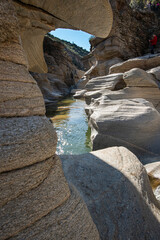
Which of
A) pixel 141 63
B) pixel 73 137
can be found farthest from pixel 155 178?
pixel 141 63

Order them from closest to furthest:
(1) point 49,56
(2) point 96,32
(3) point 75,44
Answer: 1. (2) point 96,32
2. (1) point 49,56
3. (3) point 75,44

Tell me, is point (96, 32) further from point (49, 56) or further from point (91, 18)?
point (49, 56)

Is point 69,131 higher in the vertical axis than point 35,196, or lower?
lower

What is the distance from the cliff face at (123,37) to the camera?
11.2 meters

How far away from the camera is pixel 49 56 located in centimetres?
1758

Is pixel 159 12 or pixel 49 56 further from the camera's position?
pixel 49 56

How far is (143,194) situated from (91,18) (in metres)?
2.78

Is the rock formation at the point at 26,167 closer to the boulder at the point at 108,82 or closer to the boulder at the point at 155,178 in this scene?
the boulder at the point at 155,178

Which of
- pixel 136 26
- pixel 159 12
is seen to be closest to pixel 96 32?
pixel 136 26

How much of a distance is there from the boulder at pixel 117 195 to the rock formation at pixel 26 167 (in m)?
0.33

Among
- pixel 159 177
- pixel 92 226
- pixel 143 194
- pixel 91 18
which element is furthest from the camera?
pixel 91 18

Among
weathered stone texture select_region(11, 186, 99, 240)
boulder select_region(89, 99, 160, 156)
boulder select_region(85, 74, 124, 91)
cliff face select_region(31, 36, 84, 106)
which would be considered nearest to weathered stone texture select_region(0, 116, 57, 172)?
weathered stone texture select_region(11, 186, 99, 240)

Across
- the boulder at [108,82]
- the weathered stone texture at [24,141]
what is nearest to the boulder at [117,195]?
the weathered stone texture at [24,141]

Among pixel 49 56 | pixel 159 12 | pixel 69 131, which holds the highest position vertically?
pixel 159 12
